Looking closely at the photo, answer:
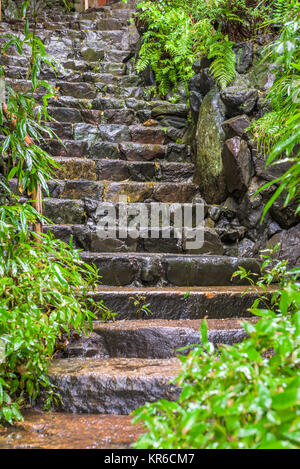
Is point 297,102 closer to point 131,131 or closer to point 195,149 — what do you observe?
point 195,149

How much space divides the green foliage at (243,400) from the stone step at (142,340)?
1.08 meters

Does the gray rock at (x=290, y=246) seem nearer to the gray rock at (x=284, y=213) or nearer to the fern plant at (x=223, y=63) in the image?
the gray rock at (x=284, y=213)

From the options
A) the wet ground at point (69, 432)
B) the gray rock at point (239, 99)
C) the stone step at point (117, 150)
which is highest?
the gray rock at point (239, 99)

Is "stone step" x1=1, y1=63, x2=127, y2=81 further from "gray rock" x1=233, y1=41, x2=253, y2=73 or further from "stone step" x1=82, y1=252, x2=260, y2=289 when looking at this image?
"stone step" x1=82, y1=252, x2=260, y2=289

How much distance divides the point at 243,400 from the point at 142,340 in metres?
1.31

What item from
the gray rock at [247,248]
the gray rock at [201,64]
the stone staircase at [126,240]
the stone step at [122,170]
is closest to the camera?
the stone staircase at [126,240]

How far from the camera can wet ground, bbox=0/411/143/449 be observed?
4.07ft

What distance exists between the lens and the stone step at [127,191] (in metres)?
3.80

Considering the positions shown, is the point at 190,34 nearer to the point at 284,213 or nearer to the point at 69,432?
the point at 284,213

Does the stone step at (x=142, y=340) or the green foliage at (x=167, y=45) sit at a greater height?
the green foliage at (x=167, y=45)

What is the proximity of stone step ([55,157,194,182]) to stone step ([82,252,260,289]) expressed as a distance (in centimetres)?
146

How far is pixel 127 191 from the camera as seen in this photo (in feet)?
13.0

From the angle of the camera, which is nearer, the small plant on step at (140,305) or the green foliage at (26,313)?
the green foliage at (26,313)

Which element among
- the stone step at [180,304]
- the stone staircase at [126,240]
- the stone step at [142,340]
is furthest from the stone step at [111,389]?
the stone step at [180,304]
